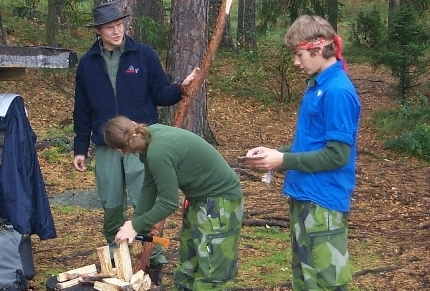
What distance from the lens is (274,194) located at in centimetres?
806

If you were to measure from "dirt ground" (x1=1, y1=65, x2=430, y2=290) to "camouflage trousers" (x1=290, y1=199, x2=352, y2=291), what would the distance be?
162 cm

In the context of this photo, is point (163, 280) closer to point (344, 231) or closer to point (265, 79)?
point (344, 231)

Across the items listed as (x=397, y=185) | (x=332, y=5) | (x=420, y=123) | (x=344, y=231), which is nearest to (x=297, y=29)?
(x=344, y=231)

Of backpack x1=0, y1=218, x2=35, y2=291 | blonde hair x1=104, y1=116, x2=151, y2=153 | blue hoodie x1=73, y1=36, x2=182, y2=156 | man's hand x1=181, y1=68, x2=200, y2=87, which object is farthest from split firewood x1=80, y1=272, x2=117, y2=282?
man's hand x1=181, y1=68, x2=200, y2=87

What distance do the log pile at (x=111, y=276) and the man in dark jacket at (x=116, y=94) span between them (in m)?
0.42

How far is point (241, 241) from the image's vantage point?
627cm

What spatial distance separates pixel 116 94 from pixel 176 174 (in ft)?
4.26

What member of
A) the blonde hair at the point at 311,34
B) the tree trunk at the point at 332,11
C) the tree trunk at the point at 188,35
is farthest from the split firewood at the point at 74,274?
the tree trunk at the point at 332,11

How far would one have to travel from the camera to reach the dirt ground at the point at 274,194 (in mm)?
5668

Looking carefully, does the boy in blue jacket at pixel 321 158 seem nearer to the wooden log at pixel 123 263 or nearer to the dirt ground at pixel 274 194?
the wooden log at pixel 123 263

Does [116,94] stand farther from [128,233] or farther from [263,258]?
[263,258]

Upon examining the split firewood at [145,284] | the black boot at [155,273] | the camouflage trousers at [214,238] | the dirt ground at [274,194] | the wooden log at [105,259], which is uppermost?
the camouflage trousers at [214,238]

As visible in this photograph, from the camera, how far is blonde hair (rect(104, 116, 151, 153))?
3527 mm

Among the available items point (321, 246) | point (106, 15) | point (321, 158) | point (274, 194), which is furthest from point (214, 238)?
point (274, 194)
